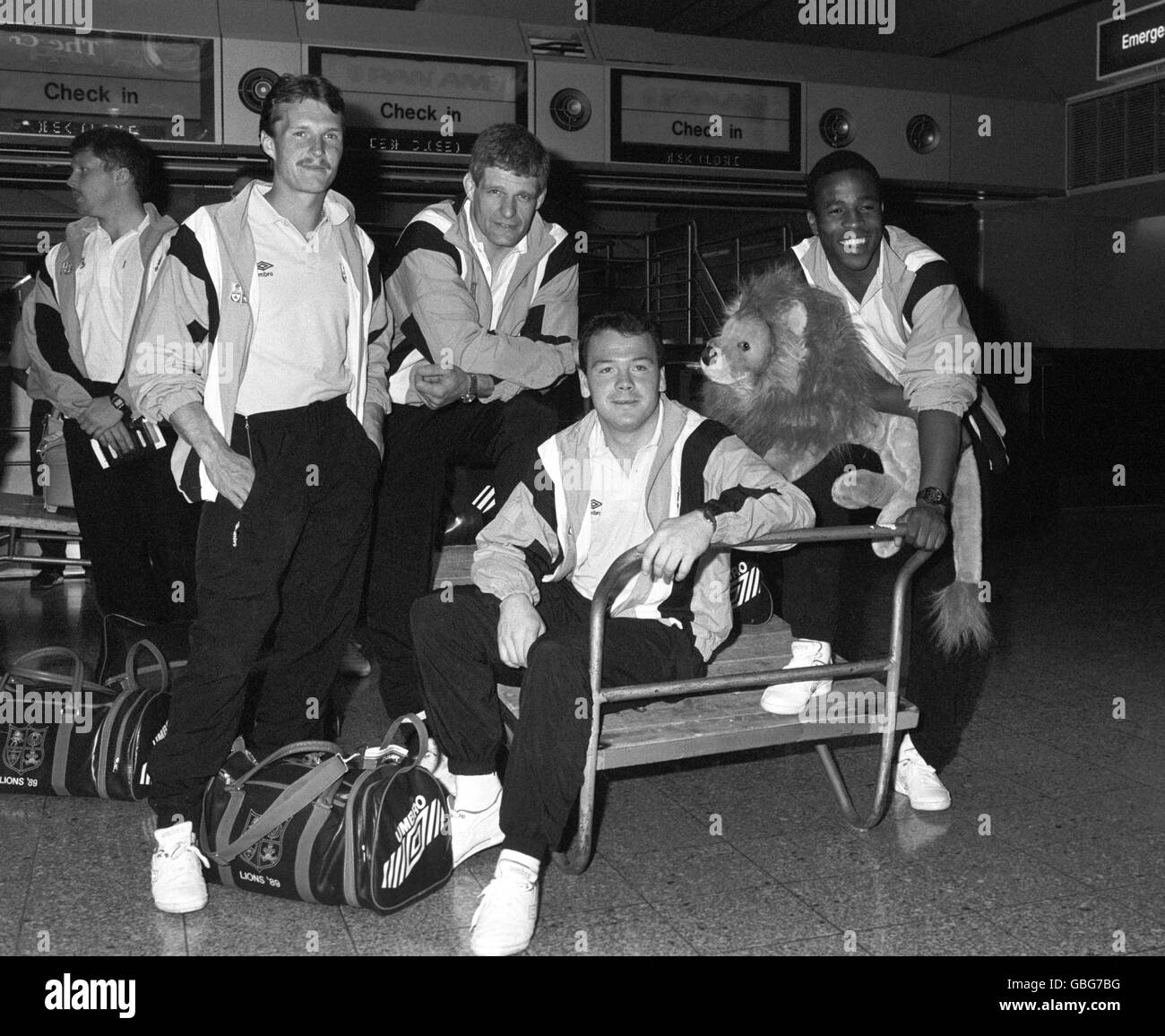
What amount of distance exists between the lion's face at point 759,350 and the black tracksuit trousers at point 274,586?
2.95 feet

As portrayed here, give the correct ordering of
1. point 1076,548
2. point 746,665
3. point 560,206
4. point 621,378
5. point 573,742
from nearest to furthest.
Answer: point 573,742 → point 621,378 → point 746,665 → point 560,206 → point 1076,548

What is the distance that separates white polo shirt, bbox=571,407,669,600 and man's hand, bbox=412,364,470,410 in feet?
1.62

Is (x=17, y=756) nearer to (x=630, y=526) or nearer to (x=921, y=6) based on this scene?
(x=630, y=526)

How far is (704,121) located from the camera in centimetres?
648

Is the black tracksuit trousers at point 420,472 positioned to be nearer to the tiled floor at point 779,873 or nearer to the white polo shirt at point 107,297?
the tiled floor at point 779,873

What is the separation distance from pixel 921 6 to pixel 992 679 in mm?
5182

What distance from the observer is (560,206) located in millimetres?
6648

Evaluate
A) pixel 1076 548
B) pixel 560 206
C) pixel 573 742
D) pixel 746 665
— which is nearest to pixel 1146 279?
pixel 1076 548

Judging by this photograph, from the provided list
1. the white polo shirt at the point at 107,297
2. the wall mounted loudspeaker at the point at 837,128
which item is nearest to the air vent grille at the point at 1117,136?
the wall mounted loudspeaker at the point at 837,128

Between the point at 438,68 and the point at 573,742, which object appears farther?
the point at 438,68

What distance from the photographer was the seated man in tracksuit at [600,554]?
101 inches

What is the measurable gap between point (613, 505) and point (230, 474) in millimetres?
847

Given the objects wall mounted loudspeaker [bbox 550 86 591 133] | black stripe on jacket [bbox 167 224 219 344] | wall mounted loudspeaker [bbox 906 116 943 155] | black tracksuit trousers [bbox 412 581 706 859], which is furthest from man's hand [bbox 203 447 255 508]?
wall mounted loudspeaker [bbox 906 116 943 155]

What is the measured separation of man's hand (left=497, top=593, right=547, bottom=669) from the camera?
2.46 m
